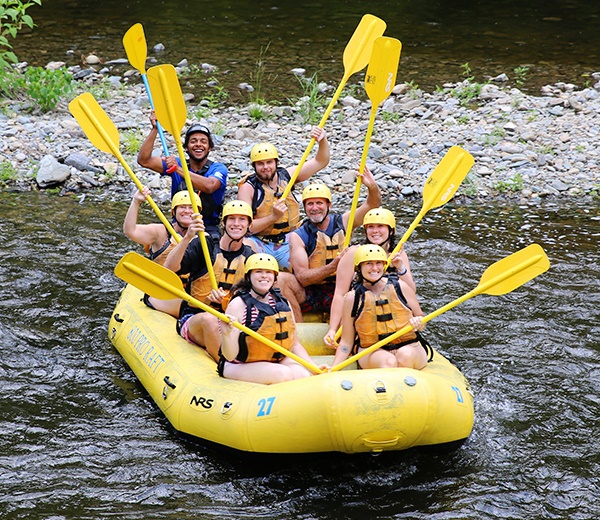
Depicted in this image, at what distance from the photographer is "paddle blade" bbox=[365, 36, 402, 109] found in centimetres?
635

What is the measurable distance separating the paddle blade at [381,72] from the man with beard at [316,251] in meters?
0.81

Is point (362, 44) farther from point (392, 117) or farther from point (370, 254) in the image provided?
point (392, 117)

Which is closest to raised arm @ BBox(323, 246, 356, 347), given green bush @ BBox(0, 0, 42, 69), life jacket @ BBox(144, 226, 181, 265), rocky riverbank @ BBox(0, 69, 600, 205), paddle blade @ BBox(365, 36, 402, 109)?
life jacket @ BBox(144, 226, 181, 265)

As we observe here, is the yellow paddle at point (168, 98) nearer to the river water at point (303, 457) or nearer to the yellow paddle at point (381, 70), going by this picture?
the yellow paddle at point (381, 70)

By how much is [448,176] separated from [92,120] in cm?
257

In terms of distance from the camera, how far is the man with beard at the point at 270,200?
641 cm

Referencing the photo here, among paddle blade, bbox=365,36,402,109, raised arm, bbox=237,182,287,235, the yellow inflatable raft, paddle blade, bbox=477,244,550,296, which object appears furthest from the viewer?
paddle blade, bbox=365,36,402,109

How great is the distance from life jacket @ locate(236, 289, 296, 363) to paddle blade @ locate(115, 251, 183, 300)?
45 cm

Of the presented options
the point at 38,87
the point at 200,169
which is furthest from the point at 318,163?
the point at 38,87

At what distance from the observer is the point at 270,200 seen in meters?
6.58

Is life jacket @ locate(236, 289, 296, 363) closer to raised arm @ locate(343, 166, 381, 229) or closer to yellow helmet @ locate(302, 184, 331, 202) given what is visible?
yellow helmet @ locate(302, 184, 331, 202)

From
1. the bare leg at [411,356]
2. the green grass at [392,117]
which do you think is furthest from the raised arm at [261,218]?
the green grass at [392,117]

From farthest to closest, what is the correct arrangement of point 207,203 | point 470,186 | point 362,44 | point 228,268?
point 470,186 → point 362,44 → point 207,203 → point 228,268

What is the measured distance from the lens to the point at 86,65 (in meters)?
14.0
